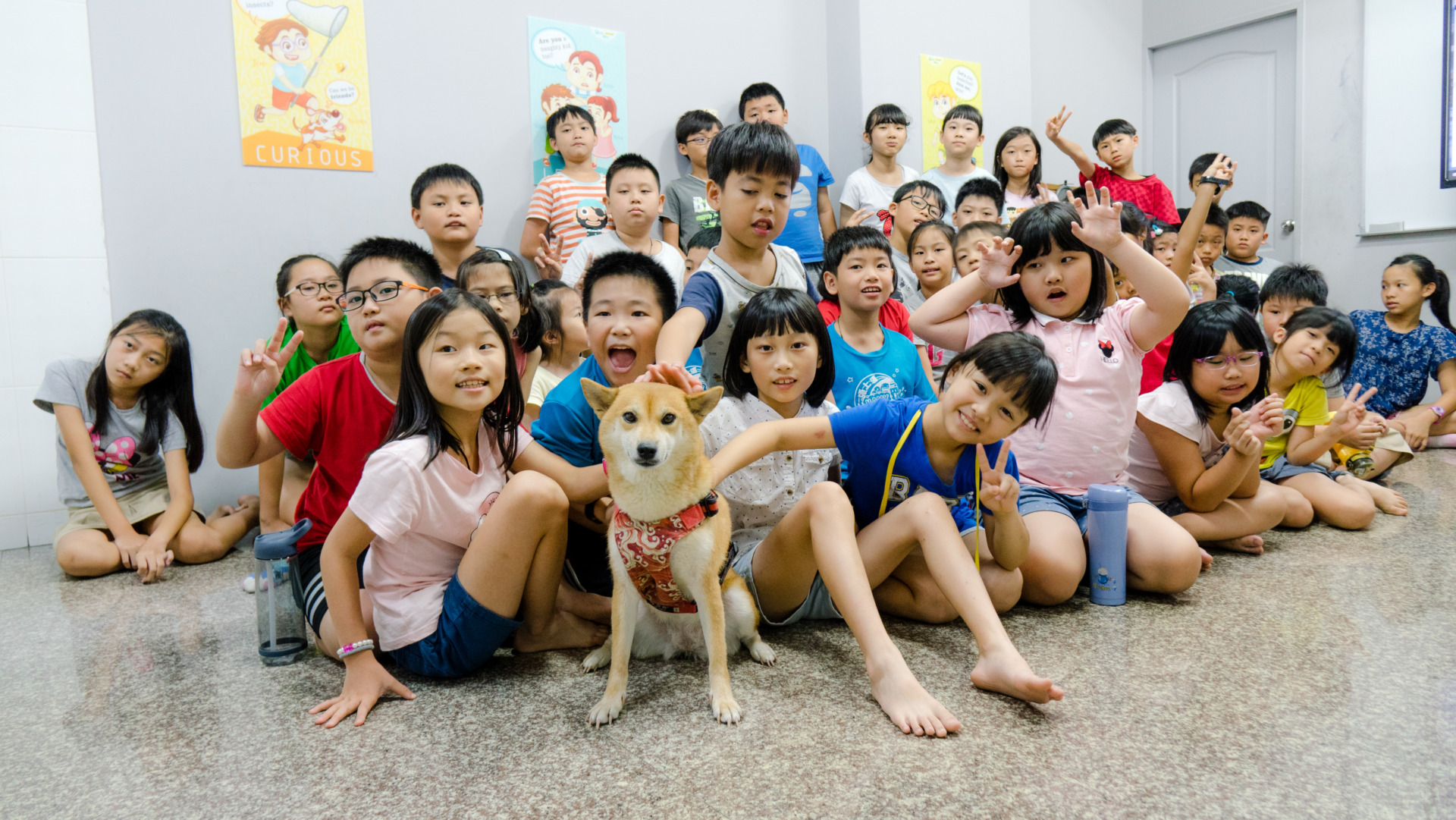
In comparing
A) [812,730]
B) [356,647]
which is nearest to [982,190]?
[812,730]

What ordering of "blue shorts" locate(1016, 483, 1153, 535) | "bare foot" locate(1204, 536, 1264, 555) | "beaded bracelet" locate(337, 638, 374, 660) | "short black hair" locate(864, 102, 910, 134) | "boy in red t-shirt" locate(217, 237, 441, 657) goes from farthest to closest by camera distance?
1. "short black hair" locate(864, 102, 910, 134)
2. "bare foot" locate(1204, 536, 1264, 555)
3. "blue shorts" locate(1016, 483, 1153, 535)
4. "boy in red t-shirt" locate(217, 237, 441, 657)
5. "beaded bracelet" locate(337, 638, 374, 660)

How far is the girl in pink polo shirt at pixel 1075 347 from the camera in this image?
189 centimetres

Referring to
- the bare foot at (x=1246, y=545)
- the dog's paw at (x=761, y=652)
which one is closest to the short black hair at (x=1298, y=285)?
the bare foot at (x=1246, y=545)

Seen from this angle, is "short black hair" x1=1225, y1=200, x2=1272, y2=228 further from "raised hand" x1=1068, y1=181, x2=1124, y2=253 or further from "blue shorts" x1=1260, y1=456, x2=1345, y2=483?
"raised hand" x1=1068, y1=181, x2=1124, y2=253

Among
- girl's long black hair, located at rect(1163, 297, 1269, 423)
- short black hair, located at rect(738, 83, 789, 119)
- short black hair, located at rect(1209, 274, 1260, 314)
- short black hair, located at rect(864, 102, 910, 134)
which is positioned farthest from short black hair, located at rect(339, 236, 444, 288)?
→ short black hair, located at rect(1209, 274, 1260, 314)

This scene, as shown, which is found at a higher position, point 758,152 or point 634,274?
point 758,152

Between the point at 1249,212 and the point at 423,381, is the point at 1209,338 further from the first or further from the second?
the point at 1249,212

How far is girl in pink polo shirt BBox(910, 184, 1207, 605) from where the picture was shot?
6.21 ft

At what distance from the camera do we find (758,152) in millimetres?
1924

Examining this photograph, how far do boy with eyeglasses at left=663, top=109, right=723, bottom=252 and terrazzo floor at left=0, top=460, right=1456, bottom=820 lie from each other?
2.54 metres

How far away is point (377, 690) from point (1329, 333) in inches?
115

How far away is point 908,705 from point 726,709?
12.5 inches

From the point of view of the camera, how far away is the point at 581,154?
11.9 ft

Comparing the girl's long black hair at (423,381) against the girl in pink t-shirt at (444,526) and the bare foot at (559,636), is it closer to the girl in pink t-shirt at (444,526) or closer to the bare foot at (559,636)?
the girl in pink t-shirt at (444,526)
